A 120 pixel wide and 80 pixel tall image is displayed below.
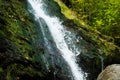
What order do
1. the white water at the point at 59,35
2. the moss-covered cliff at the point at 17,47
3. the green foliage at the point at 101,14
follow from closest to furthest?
the moss-covered cliff at the point at 17,47, the white water at the point at 59,35, the green foliage at the point at 101,14

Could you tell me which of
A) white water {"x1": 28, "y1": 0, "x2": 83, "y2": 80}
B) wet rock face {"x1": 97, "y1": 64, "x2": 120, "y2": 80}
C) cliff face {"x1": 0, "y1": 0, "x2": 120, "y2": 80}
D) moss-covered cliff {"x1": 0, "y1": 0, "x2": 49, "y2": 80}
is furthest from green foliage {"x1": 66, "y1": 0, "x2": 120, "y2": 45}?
moss-covered cliff {"x1": 0, "y1": 0, "x2": 49, "y2": 80}

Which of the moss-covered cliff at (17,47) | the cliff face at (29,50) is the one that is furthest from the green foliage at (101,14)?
the moss-covered cliff at (17,47)

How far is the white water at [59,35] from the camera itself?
15.9m

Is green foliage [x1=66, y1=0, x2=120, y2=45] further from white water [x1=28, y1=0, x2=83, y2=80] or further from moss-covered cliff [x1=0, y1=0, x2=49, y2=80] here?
moss-covered cliff [x1=0, y1=0, x2=49, y2=80]

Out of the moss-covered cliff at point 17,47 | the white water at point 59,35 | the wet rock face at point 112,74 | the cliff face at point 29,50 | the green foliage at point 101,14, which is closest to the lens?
the moss-covered cliff at point 17,47

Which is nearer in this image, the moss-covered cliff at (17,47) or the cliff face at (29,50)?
the moss-covered cliff at (17,47)

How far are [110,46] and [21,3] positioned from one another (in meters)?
6.33

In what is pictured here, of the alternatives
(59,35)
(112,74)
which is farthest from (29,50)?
(59,35)

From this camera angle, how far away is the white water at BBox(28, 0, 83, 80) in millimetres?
15914

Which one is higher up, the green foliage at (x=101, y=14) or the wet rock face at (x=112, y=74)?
the green foliage at (x=101, y=14)

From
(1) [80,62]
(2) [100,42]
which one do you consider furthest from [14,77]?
(2) [100,42]

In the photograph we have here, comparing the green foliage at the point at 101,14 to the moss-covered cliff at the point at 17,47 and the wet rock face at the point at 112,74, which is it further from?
the moss-covered cliff at the point at 17,47

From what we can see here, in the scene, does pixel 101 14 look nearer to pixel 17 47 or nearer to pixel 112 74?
pixel 112 74

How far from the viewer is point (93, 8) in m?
23.6
